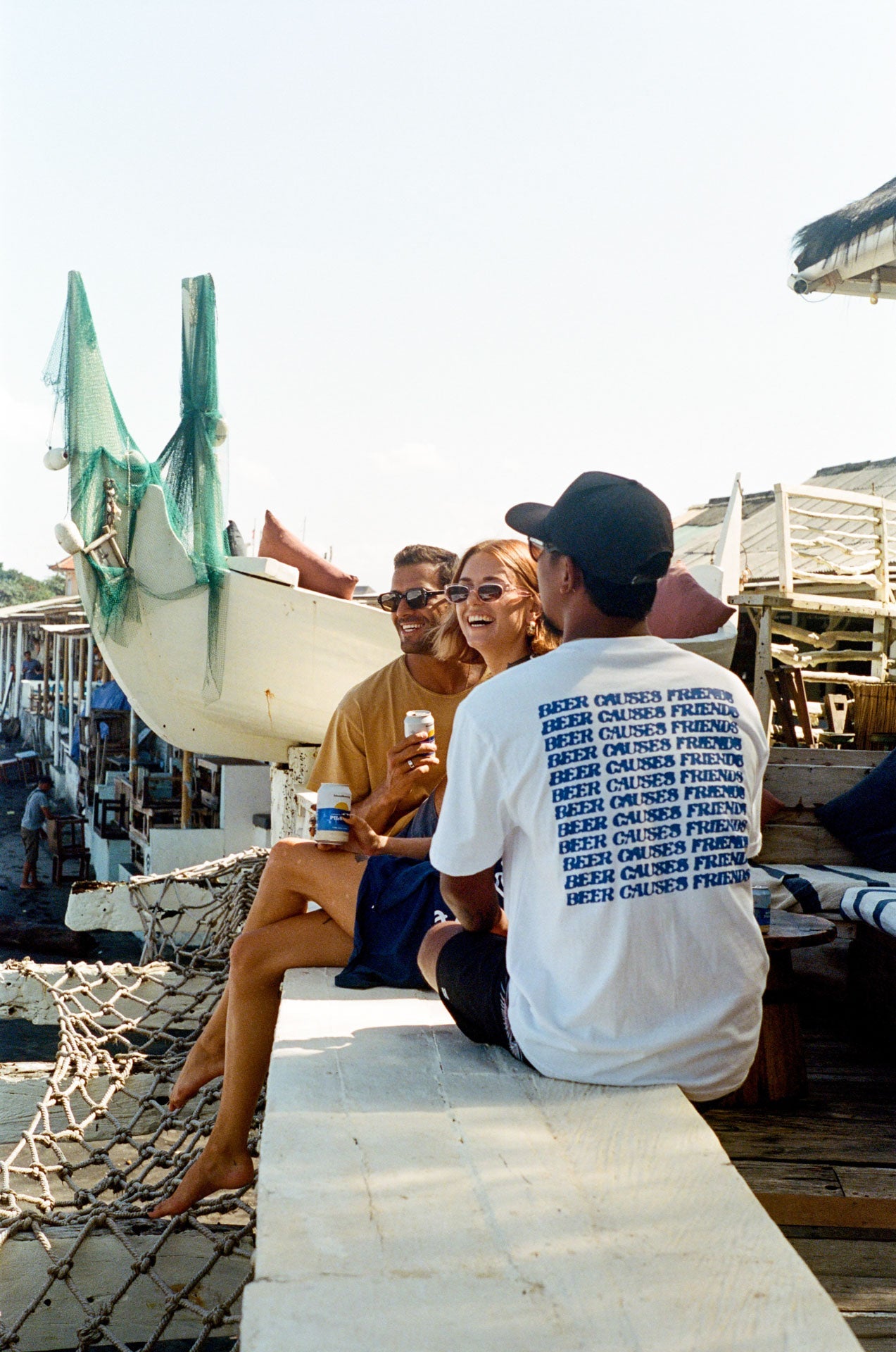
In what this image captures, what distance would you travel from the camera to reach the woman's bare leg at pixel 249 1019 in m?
2.79

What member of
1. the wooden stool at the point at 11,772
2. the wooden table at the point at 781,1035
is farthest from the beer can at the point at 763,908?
the wooden stool at the point at 11,772

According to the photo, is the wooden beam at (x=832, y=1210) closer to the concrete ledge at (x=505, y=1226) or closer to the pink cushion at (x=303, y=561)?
the concrete ledge at (x=505, y=1226)

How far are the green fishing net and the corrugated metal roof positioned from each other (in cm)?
701

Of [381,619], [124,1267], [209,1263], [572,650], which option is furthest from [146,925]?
[572,650]

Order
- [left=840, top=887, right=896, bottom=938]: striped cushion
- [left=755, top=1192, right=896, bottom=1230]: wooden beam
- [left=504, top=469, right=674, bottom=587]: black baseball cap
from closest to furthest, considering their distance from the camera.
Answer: [left=504, top=469, right=674, bottom=587]: black baseball cap
[left=755, top=1192, right=896, bottom=1230]: wooden beam
[left=840, top=887, right=896, bottom=938]: striped cushion

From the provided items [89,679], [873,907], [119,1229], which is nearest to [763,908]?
[873,907]

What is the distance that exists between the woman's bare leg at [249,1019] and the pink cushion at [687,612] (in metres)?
3.87

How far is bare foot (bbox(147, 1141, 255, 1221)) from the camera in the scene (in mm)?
2801

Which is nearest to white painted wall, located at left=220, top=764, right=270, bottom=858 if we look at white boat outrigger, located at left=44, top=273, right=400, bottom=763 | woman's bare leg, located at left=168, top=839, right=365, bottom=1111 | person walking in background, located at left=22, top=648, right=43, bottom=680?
white boat outrigger, located at left=44, top=273, right=400, bottom=763

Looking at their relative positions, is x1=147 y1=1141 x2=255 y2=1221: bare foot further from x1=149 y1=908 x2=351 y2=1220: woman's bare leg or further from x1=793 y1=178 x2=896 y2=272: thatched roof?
x1=793 y1=178 x2=896 y2=272: thatched roof

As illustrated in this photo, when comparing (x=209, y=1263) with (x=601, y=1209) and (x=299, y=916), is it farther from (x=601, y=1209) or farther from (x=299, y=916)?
(x=601, y=1209)

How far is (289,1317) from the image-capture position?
121 centimetres

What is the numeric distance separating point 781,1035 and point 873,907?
2.86 feet

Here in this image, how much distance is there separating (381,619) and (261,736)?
1942 mm
